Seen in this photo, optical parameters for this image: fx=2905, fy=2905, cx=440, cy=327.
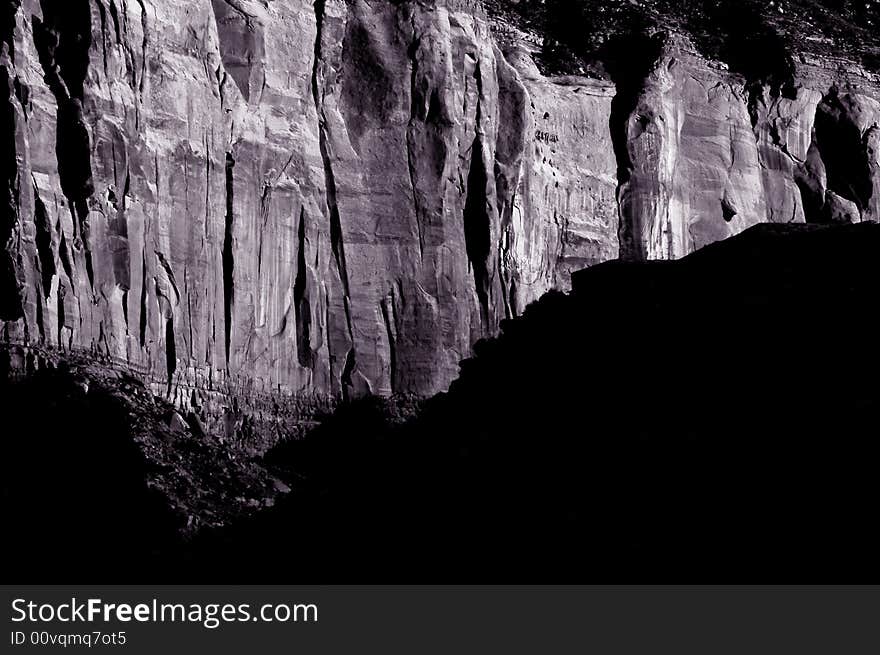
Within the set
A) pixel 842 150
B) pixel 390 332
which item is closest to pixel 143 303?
pixel 390 332

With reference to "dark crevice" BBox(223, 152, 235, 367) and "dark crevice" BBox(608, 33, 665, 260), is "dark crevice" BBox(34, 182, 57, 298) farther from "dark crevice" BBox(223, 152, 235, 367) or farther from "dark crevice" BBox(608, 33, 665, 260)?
"dark crevice" BBox(608, 33, 665, 260)

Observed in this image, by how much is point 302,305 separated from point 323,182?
349cm

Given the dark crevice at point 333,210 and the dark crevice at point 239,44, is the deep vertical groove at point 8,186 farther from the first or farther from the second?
the dark crevice at point 333,210

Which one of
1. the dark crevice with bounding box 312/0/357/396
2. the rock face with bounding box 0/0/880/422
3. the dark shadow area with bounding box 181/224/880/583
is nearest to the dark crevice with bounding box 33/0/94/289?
the rock face with bounding box 0/0/880/422

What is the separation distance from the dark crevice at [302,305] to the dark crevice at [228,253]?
118 inches

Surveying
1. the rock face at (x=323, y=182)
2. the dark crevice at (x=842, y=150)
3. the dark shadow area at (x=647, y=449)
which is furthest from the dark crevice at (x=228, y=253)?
the dark crevice at (x=842, y=150)

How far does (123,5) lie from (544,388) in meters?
24.9

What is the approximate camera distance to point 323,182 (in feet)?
264

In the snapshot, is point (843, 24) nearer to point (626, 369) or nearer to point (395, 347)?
point (395, 347)

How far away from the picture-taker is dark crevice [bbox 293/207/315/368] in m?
79.6

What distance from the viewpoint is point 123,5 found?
73812 mm

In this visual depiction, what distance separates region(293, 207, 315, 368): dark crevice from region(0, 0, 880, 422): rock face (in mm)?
99

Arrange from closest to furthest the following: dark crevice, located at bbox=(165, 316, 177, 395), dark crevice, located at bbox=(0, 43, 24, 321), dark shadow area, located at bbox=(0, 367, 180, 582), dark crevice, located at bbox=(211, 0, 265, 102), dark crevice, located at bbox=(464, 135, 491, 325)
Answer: dark shadow area, located at bbox=(0, 367, 180, 582)
dark crevice, located at bbox=(0, 43, 24, 321)
dark crevice, located at bbox=(165, 316, 177, 395)
dark crevice, located at bbox=(211, 0, 265, 102)
dark crevice, located at bbox=(464, 135, 491, 325)
